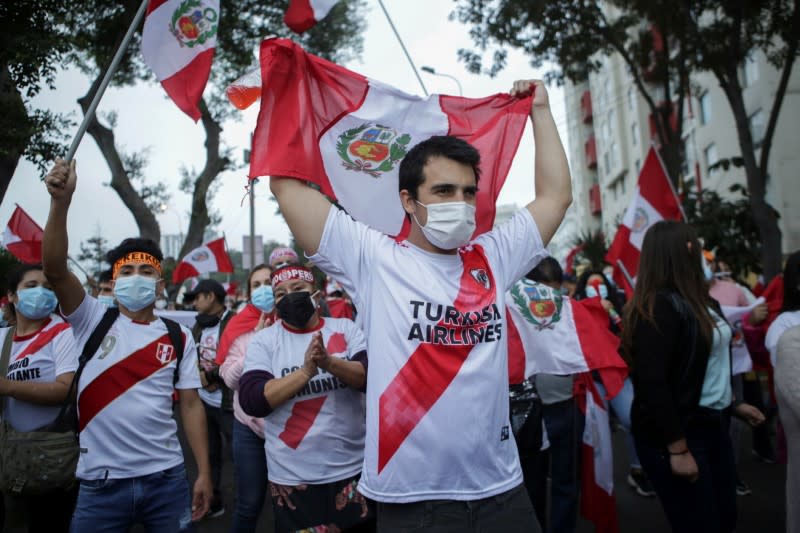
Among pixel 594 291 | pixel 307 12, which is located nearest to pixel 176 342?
pixel 307 12

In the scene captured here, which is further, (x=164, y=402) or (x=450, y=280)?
(x=164, y=402)

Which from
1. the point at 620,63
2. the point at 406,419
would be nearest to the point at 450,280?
the point at 406,419

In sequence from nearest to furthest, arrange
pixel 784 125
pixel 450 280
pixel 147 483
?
pixel 450 280 → pixel 147 483 → pixel 784 125

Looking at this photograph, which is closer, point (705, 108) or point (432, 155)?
point (432, 155)

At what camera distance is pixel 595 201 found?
154 feet

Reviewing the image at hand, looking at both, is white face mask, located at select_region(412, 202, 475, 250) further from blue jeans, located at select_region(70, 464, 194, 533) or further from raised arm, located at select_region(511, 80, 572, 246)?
blue jeans, located at select_region(70, 464, 194, 533)

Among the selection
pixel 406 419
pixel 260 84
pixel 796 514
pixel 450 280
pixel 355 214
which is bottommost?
pixel 796 514

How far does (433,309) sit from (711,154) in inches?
1027

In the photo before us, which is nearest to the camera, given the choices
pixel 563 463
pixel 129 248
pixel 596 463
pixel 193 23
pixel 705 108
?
pixel 129 248

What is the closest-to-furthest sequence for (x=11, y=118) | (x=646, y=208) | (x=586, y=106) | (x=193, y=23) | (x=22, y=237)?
1. (x=193, y=23)
2. (x=646, y=208)
3. (x=11, y=118)
4. (x=22, y=237)
5. (x=586, y=106)

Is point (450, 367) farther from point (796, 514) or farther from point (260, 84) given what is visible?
point (796, 514)

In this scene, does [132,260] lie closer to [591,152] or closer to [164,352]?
[164,352]

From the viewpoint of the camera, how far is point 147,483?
3.28 m

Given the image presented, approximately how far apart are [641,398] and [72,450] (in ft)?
10.3
